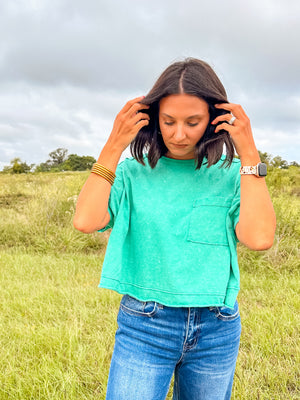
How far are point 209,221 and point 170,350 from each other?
1.55 ft

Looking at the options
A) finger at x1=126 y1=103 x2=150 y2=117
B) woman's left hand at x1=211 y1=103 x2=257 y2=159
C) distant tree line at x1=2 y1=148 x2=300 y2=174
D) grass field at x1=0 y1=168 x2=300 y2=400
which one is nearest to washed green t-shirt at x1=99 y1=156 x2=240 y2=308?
woman's left hand at x1=211 y1=103 x2=257 y2=159

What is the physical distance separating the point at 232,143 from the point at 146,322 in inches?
28.7

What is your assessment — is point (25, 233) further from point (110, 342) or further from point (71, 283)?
point (110, 342)

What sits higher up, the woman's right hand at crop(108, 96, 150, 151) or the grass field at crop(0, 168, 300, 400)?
the woman's right hand at crop(108, 96, 150, 151)

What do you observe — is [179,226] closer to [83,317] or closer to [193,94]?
[193,94]

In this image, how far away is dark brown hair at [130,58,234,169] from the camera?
130cm

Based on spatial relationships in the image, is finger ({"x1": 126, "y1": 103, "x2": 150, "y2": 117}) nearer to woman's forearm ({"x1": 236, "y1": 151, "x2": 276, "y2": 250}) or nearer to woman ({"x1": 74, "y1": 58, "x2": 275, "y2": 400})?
woman ({"x1": 74, "y1": 58, "x2": 275, "y2": 400})

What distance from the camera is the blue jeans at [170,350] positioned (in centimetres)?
123

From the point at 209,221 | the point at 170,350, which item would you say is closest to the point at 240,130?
the point at 209,221

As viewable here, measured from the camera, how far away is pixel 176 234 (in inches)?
52.4

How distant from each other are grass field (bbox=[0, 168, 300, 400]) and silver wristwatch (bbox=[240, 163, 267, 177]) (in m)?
1.86

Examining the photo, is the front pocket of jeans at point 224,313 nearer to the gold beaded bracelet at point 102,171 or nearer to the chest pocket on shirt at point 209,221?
the chest pocket on shirt at point 209,221

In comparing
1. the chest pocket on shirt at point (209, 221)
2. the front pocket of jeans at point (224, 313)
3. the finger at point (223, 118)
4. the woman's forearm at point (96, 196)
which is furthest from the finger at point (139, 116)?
the front pocket of jeans at point (224, 313)

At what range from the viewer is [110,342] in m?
3.16
